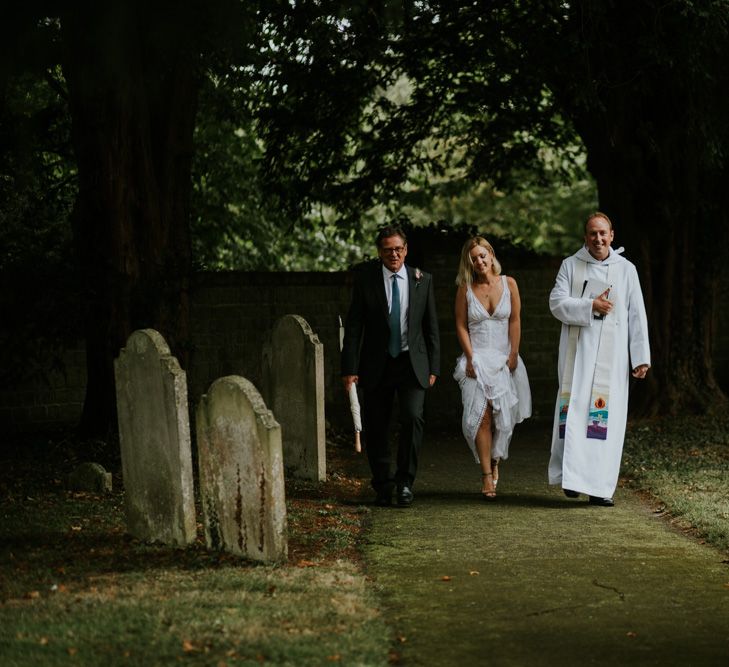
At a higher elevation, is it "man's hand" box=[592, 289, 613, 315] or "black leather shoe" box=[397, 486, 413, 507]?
"man's hand" box=[592, 289, 613, 315]

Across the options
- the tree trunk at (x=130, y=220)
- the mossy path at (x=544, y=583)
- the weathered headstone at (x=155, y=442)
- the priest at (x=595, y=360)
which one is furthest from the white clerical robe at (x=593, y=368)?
the tree trunk at (x=130, y=220)

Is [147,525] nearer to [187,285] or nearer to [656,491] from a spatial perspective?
[656,491]

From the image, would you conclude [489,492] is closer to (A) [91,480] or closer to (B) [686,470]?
(B) [686,470]

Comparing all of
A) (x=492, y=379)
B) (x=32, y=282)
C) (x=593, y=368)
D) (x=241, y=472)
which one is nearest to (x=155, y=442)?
(x=241, y=472)

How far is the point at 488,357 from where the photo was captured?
31.2ft

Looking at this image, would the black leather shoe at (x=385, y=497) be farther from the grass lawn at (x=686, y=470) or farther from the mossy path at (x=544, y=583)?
the grass lawn at (x=686, y=470)

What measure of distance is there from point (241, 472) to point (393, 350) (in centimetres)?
249

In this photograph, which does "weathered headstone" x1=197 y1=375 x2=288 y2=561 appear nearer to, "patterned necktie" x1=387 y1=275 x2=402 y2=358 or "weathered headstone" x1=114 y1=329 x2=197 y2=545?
"weathered headstone" x1=114 y1=329 x2=197 y2=545

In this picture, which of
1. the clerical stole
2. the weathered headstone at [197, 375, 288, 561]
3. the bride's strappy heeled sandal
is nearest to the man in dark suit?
the bride's strappy heeled sandal

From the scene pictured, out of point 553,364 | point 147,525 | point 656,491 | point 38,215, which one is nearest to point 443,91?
point 553,364

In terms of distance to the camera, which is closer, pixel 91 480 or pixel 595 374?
pixel 595 374

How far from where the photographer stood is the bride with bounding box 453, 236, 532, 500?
9.48 metres

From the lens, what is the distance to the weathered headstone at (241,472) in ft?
22.3

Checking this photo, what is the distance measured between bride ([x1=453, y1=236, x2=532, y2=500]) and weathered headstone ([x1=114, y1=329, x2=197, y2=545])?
9.31 feet
